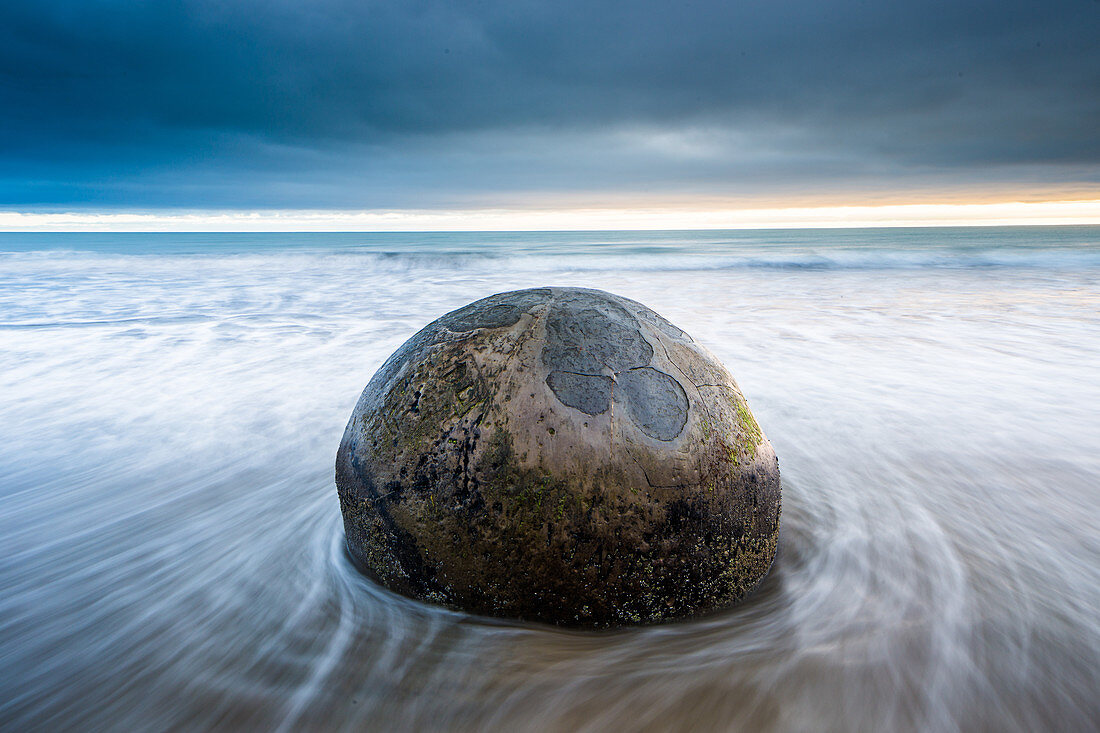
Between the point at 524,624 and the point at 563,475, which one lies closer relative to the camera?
the point at 563,475

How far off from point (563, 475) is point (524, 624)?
0.58m

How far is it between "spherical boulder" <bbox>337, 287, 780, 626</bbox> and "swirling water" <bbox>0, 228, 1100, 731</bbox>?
0.57 feet

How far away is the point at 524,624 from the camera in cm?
208

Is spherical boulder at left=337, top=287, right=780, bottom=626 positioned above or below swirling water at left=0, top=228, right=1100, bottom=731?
above

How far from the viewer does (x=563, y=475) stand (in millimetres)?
1938

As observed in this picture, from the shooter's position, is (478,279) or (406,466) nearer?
(406,466)

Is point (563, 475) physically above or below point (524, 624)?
above

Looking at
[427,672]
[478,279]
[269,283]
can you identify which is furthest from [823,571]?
[269,283]

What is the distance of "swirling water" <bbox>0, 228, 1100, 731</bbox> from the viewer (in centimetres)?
198

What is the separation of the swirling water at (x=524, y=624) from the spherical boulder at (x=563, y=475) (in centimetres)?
17

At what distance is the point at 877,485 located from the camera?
369 centimetres

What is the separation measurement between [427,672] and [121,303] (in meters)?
13.3

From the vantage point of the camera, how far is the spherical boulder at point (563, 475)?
1.95 meters

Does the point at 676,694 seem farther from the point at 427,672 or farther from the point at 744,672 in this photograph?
the point at 427,672
